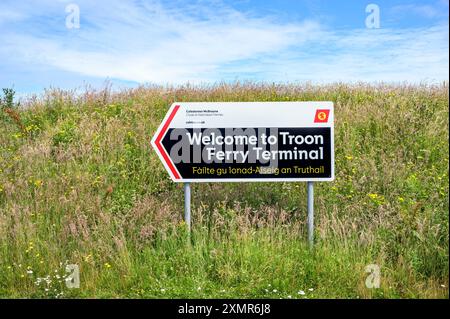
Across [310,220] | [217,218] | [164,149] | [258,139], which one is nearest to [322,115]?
[258,139]

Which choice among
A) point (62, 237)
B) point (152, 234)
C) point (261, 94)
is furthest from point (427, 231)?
point (261, 94)

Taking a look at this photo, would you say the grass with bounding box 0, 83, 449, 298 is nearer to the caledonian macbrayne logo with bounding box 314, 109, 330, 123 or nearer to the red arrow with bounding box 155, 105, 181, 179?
the red arrow with bounding box 155, 105, 181, 179

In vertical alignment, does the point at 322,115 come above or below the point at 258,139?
above

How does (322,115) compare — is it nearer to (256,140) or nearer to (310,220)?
(256,140)

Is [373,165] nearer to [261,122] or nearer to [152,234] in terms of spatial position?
[261,122]

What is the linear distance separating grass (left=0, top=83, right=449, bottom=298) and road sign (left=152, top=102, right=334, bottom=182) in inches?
27.0

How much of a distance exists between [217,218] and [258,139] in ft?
4.41

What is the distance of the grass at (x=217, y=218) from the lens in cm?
537

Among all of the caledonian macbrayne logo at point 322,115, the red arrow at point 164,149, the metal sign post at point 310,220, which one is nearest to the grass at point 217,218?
the metal sign post at point 310,220

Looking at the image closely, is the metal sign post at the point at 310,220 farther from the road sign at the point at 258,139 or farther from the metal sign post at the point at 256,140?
the road sign at the point at 258,139

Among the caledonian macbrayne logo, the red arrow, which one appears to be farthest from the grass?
the caledonian macbrayne logo

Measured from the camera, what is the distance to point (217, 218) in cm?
617

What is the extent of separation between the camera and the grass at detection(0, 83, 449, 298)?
5.37 m

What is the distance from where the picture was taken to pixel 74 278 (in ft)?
18.2
